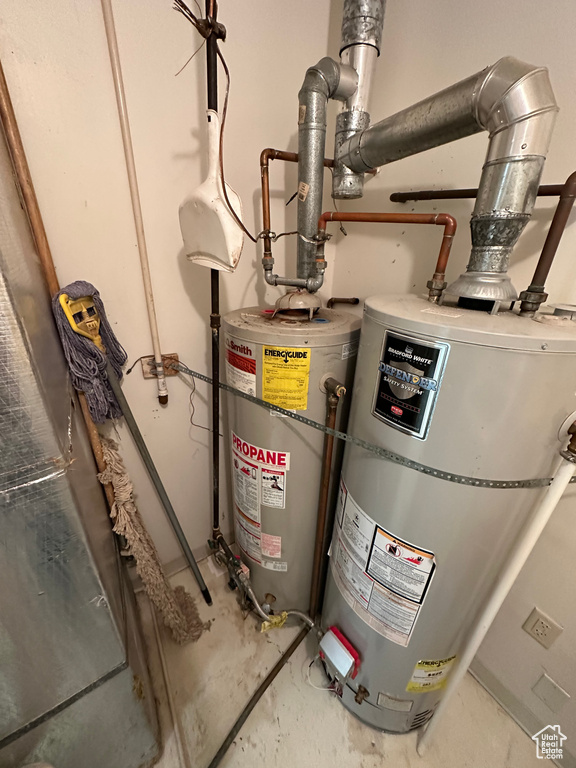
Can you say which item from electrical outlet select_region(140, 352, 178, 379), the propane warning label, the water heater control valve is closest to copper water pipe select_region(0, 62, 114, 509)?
electrical outlet select_region(140, 352, 178, 379)

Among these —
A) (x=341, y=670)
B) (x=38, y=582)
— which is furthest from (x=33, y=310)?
(x=341, y=670)

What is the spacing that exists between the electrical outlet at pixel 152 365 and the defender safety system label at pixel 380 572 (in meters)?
0.71

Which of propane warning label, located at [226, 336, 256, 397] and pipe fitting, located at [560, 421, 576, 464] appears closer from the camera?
pipe fitting, located at [560, 421, 576, 464]

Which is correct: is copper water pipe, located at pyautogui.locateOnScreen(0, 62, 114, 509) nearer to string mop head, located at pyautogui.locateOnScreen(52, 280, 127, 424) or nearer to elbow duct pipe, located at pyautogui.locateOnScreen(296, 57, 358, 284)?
string mop head, located at pyautogui.locateOnScreen(52, 280, 127, 424)

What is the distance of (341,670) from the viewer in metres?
0.88

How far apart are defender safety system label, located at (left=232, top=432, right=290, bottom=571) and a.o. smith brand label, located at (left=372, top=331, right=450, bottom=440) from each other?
0.39m

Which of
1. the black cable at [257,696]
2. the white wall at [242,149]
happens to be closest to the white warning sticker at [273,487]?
the white wall at [242,149]

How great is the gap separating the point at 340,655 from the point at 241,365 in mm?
880

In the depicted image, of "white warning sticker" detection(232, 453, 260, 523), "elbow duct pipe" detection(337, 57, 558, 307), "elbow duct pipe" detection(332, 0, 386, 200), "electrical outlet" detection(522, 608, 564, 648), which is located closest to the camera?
"elbow duct pipe" detection(337, 57, 558, 307)

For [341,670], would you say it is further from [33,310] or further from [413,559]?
[33,310]

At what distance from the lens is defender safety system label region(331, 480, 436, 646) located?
69 cm

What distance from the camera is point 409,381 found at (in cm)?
57

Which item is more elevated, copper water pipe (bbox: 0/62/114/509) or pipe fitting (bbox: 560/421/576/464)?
copper water pipe (bbox: 0/62/114/509)

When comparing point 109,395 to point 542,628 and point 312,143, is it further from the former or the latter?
point 542,628
